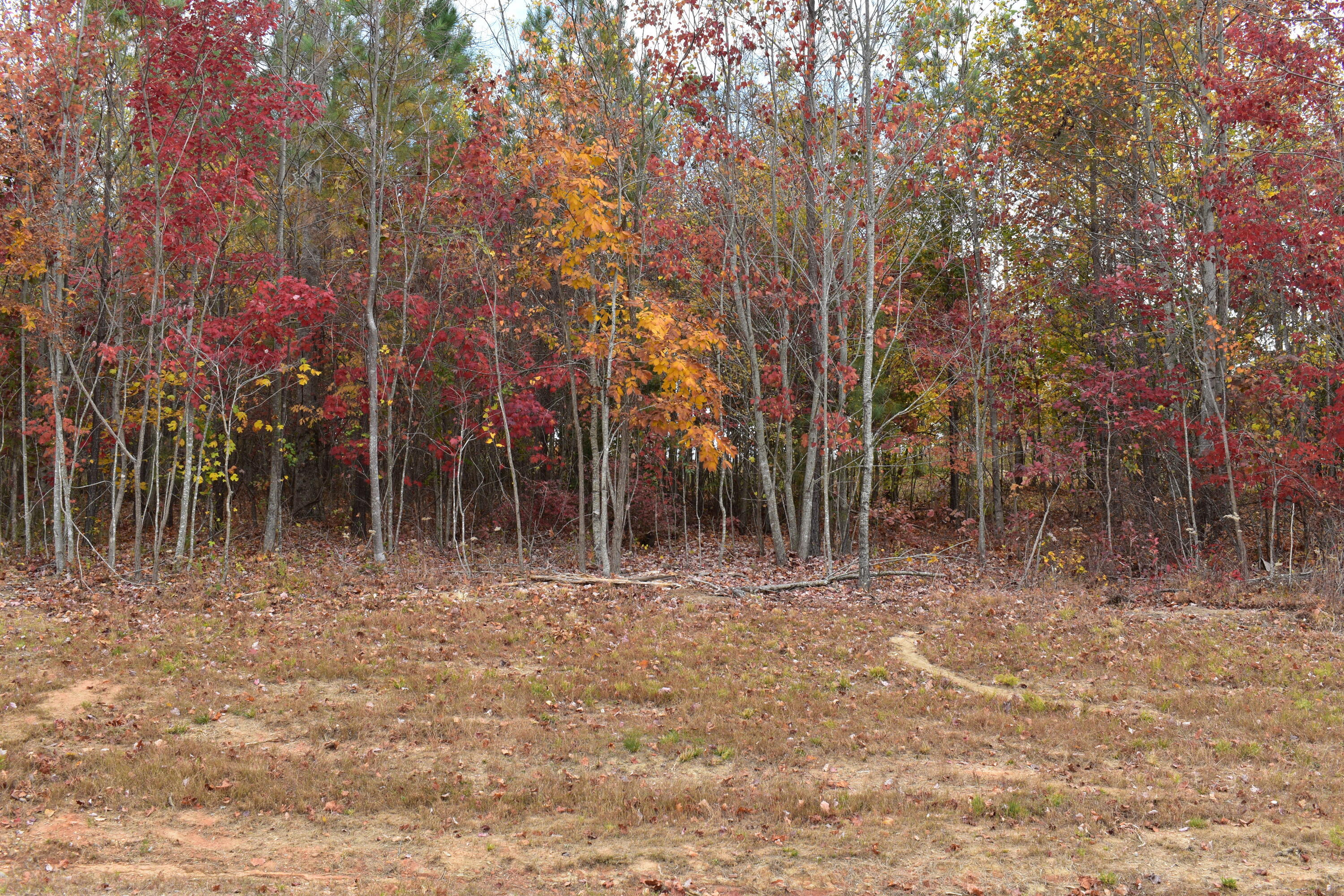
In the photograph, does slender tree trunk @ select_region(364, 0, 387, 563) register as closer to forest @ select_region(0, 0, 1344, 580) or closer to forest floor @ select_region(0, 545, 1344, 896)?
forest @ select_region(0, 0, 1344, 580)

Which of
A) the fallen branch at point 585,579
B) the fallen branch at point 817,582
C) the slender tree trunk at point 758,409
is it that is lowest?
the fallen branch at point 817,582

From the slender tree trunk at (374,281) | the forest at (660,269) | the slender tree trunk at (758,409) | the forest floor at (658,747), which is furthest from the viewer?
the slender tree trunk at (758,409)

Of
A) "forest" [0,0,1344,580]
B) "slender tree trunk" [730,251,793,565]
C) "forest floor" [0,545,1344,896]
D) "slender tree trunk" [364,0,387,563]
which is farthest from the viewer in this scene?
"slender tree trunk" [730,251,793,565]

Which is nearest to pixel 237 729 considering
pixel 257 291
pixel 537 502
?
pixel 257 291

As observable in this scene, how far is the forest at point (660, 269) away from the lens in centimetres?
1236

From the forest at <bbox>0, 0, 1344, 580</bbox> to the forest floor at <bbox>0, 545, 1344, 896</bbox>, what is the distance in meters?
3.26

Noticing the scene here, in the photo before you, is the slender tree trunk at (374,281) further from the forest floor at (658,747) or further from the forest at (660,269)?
the forest floor at (658,747)

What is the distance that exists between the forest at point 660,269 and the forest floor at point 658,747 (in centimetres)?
326

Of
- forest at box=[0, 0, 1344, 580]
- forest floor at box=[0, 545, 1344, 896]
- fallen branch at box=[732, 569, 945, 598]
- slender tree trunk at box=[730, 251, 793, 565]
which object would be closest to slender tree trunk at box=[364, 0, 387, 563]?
forest at box=[0, 0, 1344, 580]

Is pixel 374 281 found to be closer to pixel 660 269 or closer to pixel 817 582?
pixel 660 269

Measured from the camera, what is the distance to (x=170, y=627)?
9.93 m

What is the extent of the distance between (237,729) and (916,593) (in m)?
8.62

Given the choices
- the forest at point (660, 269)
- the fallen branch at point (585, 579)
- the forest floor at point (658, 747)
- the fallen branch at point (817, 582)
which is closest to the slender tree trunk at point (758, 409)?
the forest at point (660, 269)

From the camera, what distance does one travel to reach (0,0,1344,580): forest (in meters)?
12.4
